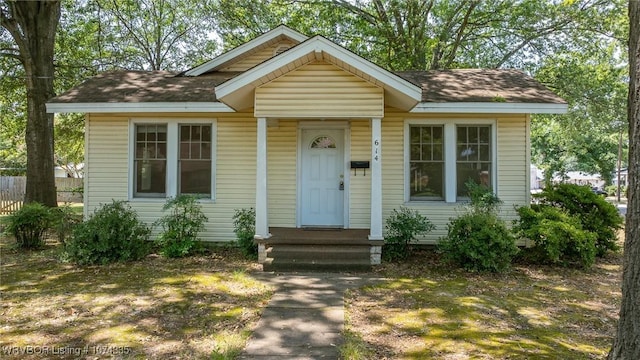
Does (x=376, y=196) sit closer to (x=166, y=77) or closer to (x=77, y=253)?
(x=77, y=253)

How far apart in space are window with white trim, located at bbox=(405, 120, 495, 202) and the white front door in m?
1.49

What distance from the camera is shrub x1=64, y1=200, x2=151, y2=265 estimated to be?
22.2 ft

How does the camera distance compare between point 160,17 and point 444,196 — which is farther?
point 160,17

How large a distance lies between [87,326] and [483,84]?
27.4 feet

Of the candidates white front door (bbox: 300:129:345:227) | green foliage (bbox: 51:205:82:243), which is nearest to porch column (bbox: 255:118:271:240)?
white front door (bbox: 300:129:345:227)

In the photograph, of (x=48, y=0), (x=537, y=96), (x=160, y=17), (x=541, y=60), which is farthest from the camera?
(x=160, y=17)

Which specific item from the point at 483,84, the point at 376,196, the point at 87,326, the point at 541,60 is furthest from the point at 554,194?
the point at 541,60

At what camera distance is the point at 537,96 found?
766 cm

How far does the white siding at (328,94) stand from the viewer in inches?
263

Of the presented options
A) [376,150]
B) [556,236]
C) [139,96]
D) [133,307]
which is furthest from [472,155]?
[139,96]

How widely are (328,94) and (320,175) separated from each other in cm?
209

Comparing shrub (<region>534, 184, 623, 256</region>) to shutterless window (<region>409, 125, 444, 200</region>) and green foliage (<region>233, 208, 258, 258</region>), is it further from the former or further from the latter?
green foliage (<region>233, 208, 258, 258</region>)

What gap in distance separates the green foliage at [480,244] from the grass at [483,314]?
0.21 meters

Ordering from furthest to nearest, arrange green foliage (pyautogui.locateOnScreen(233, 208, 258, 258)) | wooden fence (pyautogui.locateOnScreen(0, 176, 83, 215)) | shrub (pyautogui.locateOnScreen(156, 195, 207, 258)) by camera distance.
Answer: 1. wooden fence (pyautogui.locateOnScreen(0, 176, 83, 215))
2. shrub (pyautogui.locateOnScreen(156, 195, 207, 258))
3. green foliage (pyautogui.locateOnScreen(233, 208, 258, 258))
